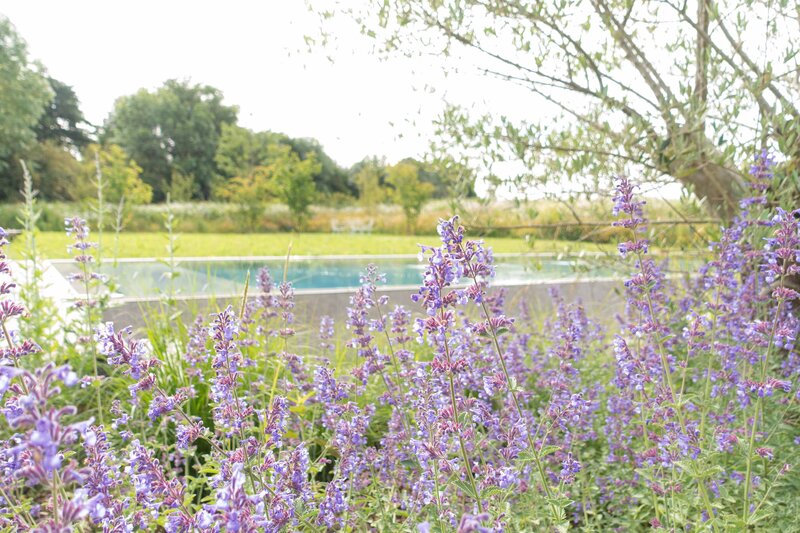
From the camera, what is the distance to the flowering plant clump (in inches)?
59.8

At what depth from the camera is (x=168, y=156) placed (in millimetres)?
51062

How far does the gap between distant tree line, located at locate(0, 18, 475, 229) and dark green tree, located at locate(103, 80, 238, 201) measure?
88mm

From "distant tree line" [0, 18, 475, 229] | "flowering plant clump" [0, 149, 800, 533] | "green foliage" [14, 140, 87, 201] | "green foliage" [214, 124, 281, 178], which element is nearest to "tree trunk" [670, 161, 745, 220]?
"flowering plant clump" [0, 149, 800, 533]

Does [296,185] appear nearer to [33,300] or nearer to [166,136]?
[166,136]

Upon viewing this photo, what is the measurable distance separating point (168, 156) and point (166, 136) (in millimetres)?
2012

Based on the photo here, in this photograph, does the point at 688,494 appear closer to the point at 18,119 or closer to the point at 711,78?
the point at 711,78

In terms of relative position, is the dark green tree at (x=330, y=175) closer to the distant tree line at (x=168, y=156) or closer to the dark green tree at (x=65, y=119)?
the distant tree line at (x=168, y=156)

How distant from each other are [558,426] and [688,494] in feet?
1.78

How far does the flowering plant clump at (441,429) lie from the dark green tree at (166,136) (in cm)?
4863

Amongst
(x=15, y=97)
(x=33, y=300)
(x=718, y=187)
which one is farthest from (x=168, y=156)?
(x=718, y=187)

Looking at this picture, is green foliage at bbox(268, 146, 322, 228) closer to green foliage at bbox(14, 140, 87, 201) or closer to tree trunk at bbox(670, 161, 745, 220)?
green foliage at bbox(14, 140, 87, 201)

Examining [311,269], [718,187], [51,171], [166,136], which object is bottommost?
[311,269]

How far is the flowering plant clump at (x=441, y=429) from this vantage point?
1519 millimetres

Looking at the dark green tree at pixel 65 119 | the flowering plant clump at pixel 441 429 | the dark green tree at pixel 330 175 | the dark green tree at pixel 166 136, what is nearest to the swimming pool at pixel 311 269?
the flowering plant clump at pixel 441 429
